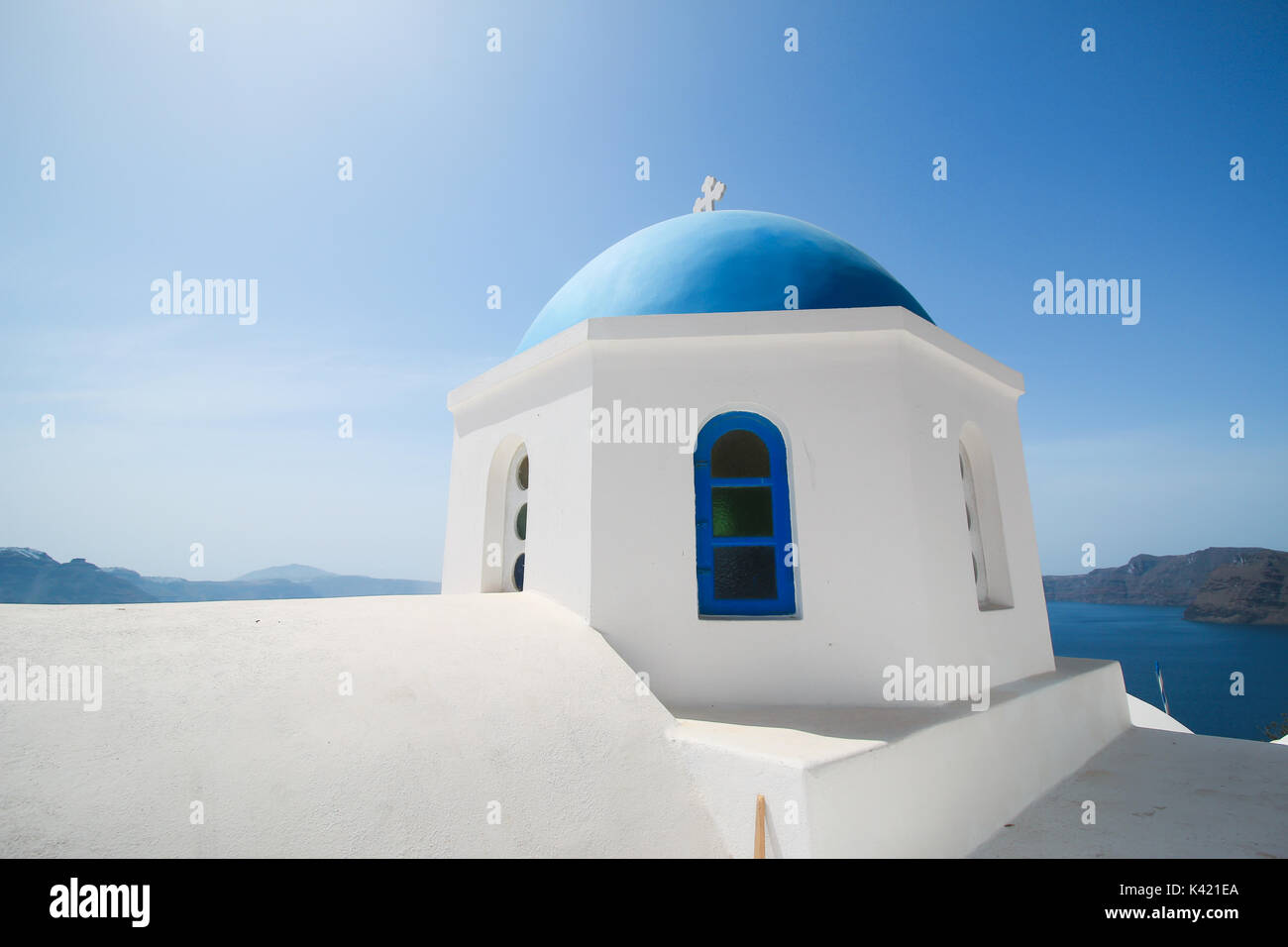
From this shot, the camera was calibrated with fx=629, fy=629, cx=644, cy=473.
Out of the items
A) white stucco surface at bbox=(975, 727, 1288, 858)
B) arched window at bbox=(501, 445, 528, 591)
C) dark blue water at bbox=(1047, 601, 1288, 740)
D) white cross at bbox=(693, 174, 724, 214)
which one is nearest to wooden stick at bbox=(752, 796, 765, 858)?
white stucco surface at bbox=(975, 727, 1288, 858)

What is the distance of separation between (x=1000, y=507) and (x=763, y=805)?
13.6 ft

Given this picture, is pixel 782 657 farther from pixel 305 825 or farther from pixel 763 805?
pixel 305 825

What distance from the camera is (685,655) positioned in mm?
4516

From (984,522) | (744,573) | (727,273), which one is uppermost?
(727,273)

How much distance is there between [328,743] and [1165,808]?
5.54 meters

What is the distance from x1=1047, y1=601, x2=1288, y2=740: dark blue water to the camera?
118 ft

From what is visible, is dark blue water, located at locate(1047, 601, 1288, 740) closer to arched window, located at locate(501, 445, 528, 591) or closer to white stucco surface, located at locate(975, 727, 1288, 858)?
white stucco surface, located at locate(975, 727, 1288, 858)

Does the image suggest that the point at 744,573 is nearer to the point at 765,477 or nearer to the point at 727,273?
the point at 765,477

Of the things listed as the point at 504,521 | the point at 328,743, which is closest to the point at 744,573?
the point at 504,521

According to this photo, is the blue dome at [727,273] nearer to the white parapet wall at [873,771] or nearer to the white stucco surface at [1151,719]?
the white parapet wall at [873,771]

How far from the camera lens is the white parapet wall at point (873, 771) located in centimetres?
309

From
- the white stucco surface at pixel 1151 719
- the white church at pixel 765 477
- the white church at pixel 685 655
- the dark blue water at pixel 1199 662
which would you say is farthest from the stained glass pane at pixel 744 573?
the dark blue water at pixel 1199 662

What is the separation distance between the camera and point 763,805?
10.4 feet

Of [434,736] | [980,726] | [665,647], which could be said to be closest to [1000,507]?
[980,726]
